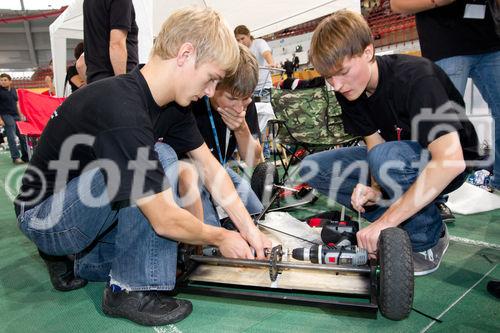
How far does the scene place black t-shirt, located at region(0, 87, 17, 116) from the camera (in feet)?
23.0

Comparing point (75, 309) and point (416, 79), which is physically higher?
point (416, 79)

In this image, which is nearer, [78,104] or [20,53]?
[78,104]

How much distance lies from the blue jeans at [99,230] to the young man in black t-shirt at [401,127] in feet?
2.51

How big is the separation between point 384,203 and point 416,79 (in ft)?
2.05

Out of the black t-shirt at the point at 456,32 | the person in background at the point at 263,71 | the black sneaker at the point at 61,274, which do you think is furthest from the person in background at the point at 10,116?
the black t-shirt at the point at 456,32

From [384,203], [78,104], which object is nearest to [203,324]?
[78,104]

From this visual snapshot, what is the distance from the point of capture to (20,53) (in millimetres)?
22531

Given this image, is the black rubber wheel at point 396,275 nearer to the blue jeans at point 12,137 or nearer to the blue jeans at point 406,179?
the blue jeans at point 406,179

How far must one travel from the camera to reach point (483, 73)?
6.26 ft

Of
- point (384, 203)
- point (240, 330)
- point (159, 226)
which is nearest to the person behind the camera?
point (159, 226)

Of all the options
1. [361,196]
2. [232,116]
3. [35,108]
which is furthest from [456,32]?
[35,108]

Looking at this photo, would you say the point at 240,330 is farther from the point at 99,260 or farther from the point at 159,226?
the point at 99,260

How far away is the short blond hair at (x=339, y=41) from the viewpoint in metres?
1.52

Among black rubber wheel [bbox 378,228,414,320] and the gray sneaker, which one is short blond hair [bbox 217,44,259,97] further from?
the gray sneaker
